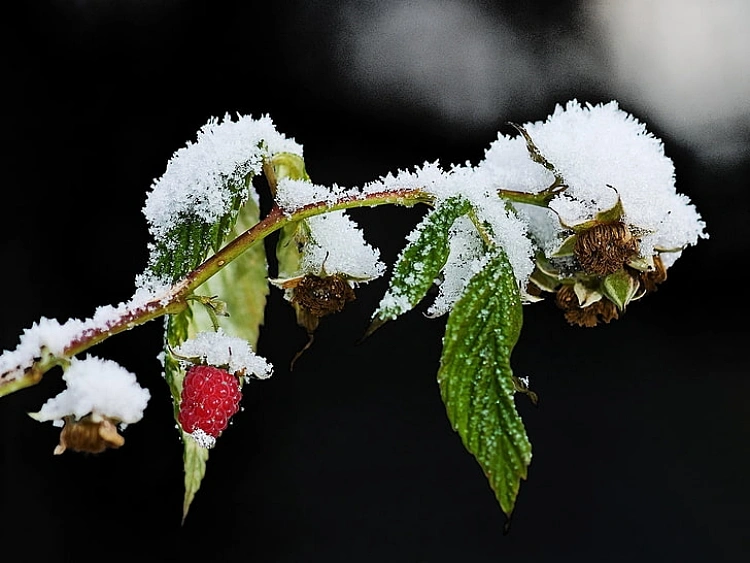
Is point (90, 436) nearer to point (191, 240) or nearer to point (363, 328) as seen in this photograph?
point (191, 240)

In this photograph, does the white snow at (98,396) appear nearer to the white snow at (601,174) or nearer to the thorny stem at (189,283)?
the thorny stem at (189,283)


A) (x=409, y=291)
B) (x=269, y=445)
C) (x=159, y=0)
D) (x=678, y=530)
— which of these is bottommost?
(x=409, y=291)

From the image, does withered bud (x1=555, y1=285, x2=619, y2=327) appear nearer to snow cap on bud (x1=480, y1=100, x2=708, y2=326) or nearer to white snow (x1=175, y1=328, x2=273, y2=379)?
snow cap on bud (x1=480, y1=100, x2=708, y2=326)

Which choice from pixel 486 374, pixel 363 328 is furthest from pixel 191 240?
pixel 363 328

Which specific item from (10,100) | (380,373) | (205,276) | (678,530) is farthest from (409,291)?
(678,530)

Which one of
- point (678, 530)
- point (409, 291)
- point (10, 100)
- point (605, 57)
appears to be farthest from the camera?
point (605, 57)

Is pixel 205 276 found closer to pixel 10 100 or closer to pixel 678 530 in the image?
pixel 10 100
